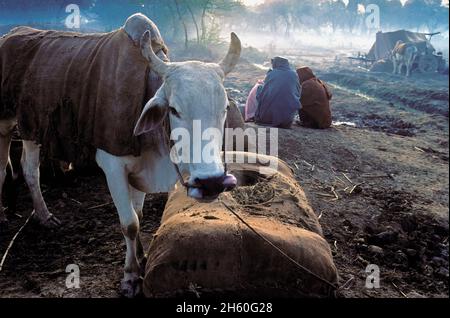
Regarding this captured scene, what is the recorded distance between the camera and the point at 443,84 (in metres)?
19.8

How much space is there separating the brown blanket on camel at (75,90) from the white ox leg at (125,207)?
11cm

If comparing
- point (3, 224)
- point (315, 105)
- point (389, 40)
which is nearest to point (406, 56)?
point (389, 40)

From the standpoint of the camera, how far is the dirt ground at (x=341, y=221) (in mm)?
3223

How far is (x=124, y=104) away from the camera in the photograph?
273 centimetres

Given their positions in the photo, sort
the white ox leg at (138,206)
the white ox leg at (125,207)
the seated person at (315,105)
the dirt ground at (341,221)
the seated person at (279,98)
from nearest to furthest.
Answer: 1. the white ox leg at (125,207)
2. the dirt ground at (341,221)
3. the white ox leg at (138,206)
4. the seated person at (279,98)
5. the seated person at (315,105)

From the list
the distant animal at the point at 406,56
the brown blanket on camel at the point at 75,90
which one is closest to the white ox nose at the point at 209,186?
Result: the brown blanket on camel at the point at 75,90

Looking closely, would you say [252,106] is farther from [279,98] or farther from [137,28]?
[137,28]

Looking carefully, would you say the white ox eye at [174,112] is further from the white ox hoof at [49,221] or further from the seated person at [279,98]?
the seated person at [279,98]

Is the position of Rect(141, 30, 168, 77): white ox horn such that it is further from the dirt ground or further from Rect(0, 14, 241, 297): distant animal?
the dirt ground

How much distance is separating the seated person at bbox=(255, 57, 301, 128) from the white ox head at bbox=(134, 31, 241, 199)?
5158 mm

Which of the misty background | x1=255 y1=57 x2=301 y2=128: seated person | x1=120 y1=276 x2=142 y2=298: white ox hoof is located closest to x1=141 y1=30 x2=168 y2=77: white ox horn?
x1=120 y1=276 x2=142 y2=298: white ox hoof

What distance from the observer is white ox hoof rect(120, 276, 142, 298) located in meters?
2.95
